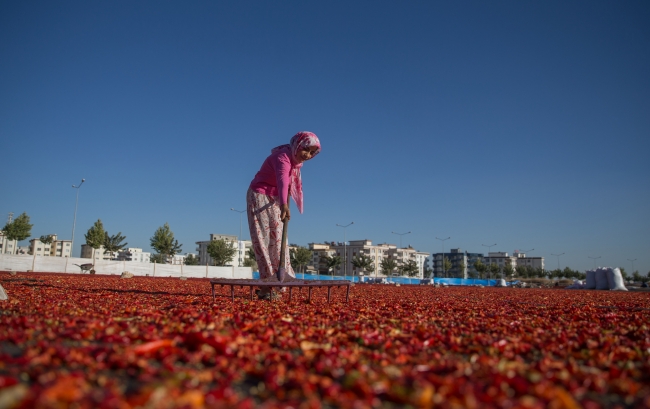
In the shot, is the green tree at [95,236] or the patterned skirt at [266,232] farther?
the green tree at [95,236]

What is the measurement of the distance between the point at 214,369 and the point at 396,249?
501 feet

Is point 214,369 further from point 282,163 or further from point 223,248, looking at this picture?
point 223,248

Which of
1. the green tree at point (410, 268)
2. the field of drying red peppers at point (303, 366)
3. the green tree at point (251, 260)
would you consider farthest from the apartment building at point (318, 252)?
the field of drying red peppers at point (303, 366)

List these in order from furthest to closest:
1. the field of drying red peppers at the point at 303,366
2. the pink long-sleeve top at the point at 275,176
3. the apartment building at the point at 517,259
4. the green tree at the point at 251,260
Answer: the apartment building at the point at 517,259 < the green tree at the point at 251,260 < the pink long-sleeve top at the point at 275,176 < the field of drying red peppers at the point at 303,366

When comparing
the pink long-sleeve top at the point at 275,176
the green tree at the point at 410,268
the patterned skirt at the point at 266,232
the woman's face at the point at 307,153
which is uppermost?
the woman's face at the point at 307,153

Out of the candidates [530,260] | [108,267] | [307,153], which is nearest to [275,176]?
[307,153]

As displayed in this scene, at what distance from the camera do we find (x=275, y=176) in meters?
7.91

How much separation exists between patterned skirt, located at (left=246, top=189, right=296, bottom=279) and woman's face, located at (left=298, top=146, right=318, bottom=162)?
37.0 inches

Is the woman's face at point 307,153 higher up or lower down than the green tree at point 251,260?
higher up

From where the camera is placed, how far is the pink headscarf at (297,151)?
7.64 meters

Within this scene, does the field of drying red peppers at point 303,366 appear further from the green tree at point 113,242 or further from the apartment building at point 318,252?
the apartment building at point 318,252

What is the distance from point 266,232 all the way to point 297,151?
1.61 metres

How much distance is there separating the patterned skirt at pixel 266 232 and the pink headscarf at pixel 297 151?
582 mm

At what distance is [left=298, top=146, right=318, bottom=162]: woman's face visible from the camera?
7709mm
